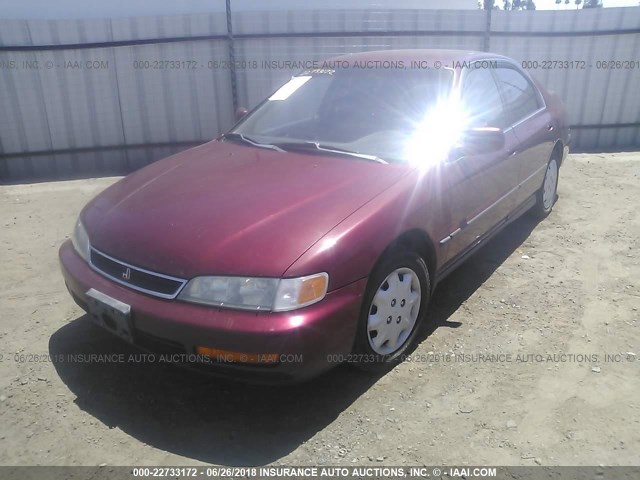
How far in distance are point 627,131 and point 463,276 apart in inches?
220

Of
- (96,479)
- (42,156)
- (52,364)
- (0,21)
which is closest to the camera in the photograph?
(96,479)

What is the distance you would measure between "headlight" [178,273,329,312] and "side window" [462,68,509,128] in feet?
5.99

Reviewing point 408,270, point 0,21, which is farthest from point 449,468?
point 0,21

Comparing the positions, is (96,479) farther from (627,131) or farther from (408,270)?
(627,131)

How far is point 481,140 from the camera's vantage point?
3258 millimetres

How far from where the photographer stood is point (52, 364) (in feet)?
10.1

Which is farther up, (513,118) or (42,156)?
(513,118)

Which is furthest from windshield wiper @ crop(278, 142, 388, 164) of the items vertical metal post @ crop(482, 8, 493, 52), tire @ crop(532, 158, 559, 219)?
vertical metal post @ crop(482, 8, 493, 52)

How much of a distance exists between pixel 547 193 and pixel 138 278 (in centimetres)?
403

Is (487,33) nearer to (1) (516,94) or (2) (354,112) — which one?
(1) (516,94)

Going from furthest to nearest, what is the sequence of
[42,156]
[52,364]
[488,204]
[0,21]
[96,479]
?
[42,156] → [0,21] → [488,204] → [52,364] → [96,479]

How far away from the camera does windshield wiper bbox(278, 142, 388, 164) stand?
312cm

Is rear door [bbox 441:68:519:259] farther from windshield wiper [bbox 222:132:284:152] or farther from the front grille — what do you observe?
the front grille

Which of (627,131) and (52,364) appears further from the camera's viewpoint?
(627,131)
